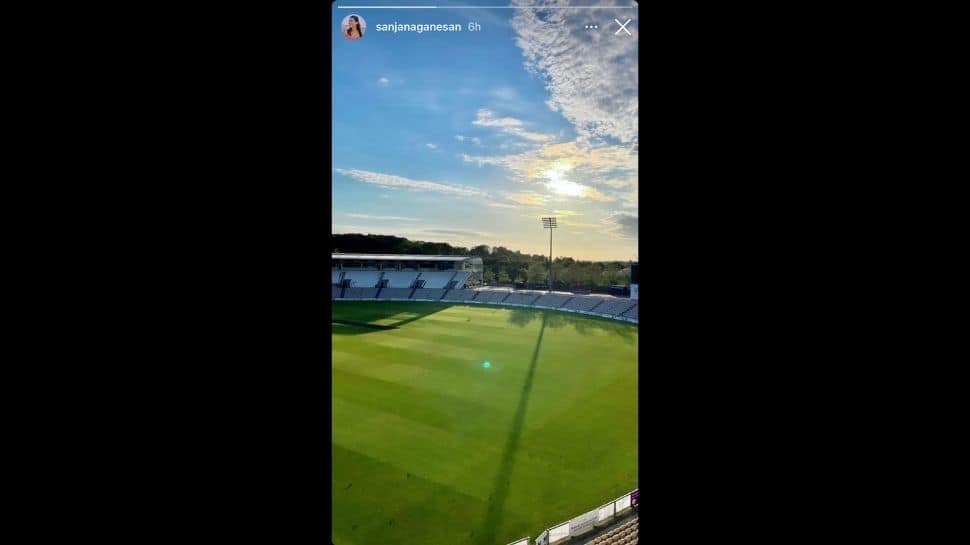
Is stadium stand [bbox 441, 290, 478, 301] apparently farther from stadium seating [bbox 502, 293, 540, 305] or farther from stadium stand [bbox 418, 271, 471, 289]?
stadium seating [bbox 502, 293, 540, 305]

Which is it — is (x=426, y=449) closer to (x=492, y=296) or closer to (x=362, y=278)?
(x=492, y=296)

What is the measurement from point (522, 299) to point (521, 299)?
0.21 ft

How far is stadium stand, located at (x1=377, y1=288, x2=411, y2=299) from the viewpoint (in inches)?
973

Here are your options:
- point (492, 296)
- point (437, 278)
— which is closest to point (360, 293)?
point (437, 278)

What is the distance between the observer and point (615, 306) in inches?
789

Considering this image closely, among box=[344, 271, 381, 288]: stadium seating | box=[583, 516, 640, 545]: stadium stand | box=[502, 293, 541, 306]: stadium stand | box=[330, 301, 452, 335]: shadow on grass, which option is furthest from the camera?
box=[344, 271, 381, 288]: stadium seating

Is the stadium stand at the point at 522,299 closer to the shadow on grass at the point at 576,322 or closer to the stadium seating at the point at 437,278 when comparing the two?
the shadow on grass at the point at 576,322

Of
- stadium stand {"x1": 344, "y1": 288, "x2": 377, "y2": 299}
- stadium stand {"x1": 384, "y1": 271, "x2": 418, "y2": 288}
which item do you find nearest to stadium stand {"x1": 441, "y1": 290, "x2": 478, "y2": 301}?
stadium stand {"x1": 384, "y1": 271, "x2": 418, "y2": 288}

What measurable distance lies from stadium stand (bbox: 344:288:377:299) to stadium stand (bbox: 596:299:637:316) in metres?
13.3

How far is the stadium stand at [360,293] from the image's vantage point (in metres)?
24.5
